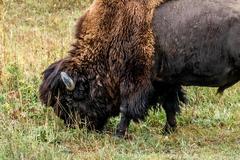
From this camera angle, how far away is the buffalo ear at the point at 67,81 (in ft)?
25.8

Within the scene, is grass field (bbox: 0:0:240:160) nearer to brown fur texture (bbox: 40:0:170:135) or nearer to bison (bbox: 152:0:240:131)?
brown fur texture (bbox: 40:0:170:135)

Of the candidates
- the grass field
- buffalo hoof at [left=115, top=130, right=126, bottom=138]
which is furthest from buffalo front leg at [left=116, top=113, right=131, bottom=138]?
the grass field

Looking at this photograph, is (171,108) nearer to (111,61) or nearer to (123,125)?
(123,125)

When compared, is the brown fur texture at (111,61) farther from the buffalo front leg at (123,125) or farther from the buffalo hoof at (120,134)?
the buffalo hoof at (120,134)

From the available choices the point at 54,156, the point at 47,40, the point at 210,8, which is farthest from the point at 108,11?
the point at 47,40

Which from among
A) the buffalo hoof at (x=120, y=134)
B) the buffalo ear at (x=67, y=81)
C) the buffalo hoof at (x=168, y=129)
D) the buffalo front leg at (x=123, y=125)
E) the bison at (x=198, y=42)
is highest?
the bison at (x=198, y=42)

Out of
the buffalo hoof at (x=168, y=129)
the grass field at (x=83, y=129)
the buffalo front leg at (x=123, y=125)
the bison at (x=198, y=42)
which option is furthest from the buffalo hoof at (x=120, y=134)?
the bison at (x=198, y=42)

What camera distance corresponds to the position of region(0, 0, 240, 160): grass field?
6.76 m

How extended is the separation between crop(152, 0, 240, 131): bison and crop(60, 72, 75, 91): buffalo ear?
3.59 ft

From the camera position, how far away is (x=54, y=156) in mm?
6246

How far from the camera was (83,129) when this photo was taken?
7828 millimetres

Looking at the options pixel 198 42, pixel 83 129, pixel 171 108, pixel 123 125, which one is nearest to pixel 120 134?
pixel 123 125

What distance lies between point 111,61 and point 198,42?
1.19 metres

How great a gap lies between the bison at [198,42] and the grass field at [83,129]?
85 cm
